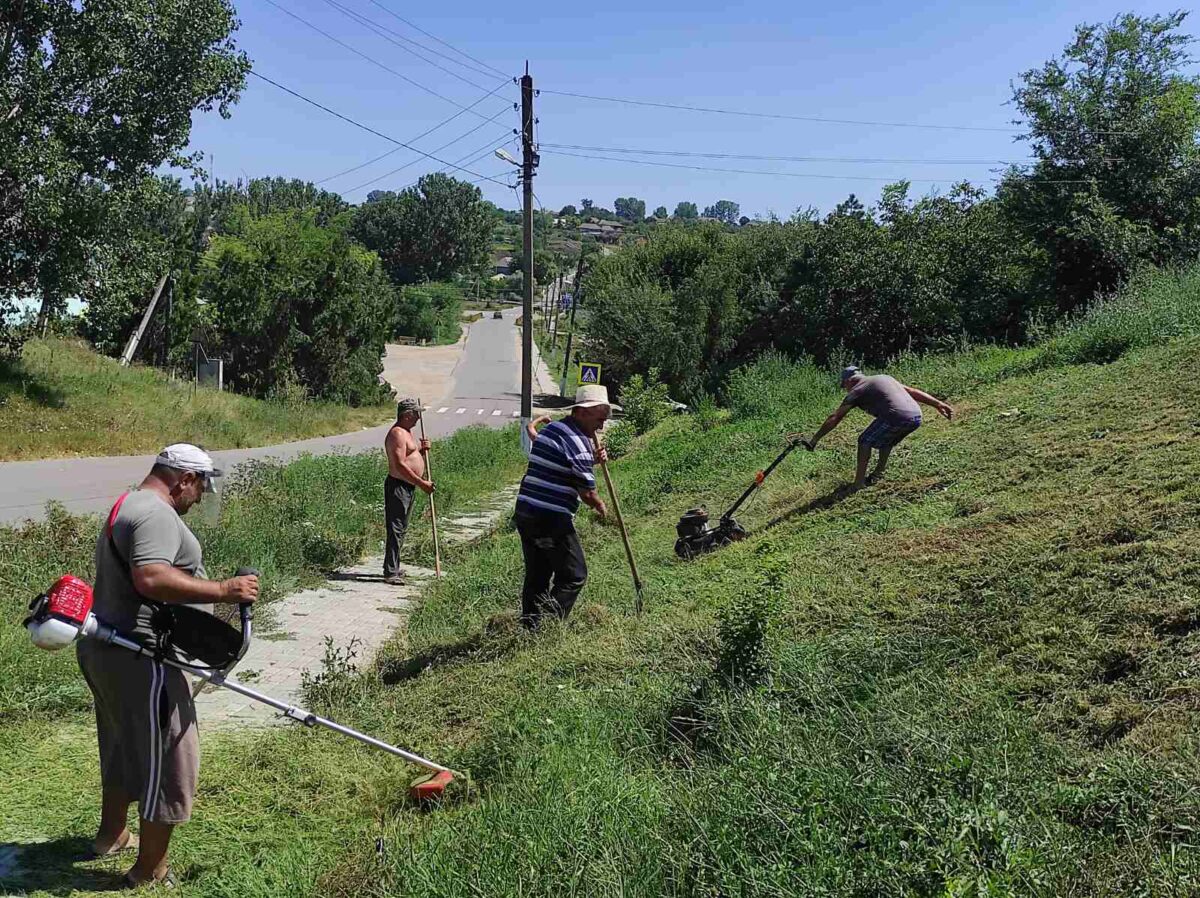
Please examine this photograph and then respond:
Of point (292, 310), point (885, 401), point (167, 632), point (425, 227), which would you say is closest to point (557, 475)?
point (167, 632)

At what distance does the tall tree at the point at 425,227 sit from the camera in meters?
107

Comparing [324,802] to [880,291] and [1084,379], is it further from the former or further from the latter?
[880,291]

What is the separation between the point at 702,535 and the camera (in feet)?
Answer: 28.4

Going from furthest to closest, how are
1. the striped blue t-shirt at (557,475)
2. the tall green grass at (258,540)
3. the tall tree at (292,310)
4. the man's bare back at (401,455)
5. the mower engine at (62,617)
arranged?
the tall tree at (292,310) < the man's bare back at (401,455) < the striped blue t-shirt at (557,475) < the tall green grass at (258,540) < the mower engine at (62,617)

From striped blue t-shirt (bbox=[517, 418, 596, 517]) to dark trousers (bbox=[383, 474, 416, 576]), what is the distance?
3.00 m

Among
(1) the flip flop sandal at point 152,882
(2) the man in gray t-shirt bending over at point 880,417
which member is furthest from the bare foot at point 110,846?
(2) the man in gray t-shirt bending over at point 880,417

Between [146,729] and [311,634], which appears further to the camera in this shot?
[311,634]

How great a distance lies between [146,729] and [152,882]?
1.98ft

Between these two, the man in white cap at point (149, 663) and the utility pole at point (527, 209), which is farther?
the utility pole at point (527, 209)

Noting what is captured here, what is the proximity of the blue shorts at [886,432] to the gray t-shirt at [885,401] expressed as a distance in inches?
1.0

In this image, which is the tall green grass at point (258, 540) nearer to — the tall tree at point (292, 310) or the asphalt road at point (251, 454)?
the asphalt road at point (251, 454)

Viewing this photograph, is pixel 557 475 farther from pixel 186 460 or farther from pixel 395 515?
pixel 395 515

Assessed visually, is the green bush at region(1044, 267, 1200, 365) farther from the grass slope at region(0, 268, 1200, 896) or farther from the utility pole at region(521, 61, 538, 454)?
the utility pole at region(521, 61, 538, 454)

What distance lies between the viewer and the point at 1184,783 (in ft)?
9.96
